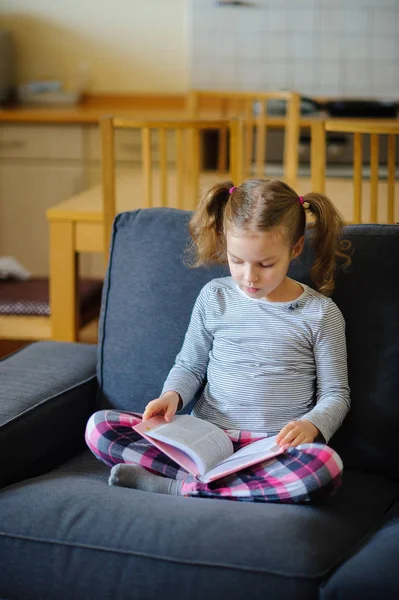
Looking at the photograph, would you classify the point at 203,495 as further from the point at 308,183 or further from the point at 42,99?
the point at 42,99

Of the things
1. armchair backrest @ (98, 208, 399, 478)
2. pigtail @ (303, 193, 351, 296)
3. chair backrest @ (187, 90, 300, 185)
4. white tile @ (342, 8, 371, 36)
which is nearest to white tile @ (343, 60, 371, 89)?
white tile @ (342, 8, 371, 36)

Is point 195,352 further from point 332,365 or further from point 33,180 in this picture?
point 33,180

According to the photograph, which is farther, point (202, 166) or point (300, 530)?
point (202, 166)

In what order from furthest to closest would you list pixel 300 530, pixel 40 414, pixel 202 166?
pixel 202 166 → pixel 40 414 → pixel 300 530

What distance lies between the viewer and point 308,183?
340cm

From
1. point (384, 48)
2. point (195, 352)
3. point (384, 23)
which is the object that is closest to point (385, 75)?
point (384, 48)

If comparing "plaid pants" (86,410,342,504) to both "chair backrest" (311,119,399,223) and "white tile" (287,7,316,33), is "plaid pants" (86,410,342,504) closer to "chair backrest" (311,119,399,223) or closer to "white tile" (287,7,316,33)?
"chair backrest" (311,119,399,223)

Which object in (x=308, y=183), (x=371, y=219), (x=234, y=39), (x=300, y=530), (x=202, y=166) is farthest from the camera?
(x=234, y=39)

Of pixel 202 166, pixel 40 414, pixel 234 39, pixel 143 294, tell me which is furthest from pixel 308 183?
pixel 40 414

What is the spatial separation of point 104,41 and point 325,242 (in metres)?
3.10

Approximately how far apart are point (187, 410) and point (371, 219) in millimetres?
940

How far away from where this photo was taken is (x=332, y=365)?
1.75 m

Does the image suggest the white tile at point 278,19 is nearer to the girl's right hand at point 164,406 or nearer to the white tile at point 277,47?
the white tile at point 277,47

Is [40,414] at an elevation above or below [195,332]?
→ below
